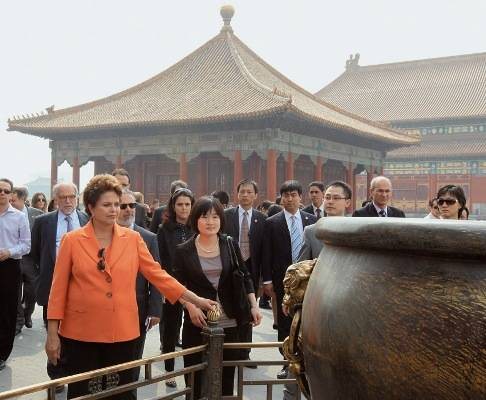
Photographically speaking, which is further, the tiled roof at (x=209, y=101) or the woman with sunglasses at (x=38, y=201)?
the tiled roof at (x=209, y=101)

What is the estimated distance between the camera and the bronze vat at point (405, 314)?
133cm

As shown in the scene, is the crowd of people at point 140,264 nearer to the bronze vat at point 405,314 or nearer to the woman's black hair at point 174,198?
the woman's black hair at point 174,198

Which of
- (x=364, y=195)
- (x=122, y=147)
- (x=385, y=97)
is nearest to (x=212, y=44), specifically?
(x=122, y=147)

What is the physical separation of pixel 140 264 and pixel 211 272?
65 cm

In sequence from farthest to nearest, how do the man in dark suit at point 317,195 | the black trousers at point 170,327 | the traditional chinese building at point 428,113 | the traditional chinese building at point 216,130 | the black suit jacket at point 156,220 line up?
the traditional chinese building at point 428,113, the traditional chinese building at point 216,130, the man in dark suit at point 317,195, the black suit jacket at point 156,220, the black trousers at point 170,327

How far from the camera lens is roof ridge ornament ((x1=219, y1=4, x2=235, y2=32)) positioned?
21.0 m

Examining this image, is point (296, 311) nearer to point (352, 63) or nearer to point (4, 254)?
point (4, 254)

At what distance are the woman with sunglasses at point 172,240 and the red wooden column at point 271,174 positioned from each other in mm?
12329

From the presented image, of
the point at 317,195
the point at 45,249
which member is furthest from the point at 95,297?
the point at 317,195

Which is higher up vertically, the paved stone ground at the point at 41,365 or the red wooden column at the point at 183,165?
the red wooden column at the point at 183,165

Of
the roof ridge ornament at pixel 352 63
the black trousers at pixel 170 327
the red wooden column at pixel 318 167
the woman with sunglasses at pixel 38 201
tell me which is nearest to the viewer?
the black trousers at pixel 170 327

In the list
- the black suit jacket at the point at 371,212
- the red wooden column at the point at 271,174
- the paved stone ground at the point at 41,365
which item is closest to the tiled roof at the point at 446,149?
the red wooden column at the point at 271,174

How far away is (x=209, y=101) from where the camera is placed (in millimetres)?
18484

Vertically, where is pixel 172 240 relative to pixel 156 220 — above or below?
below
